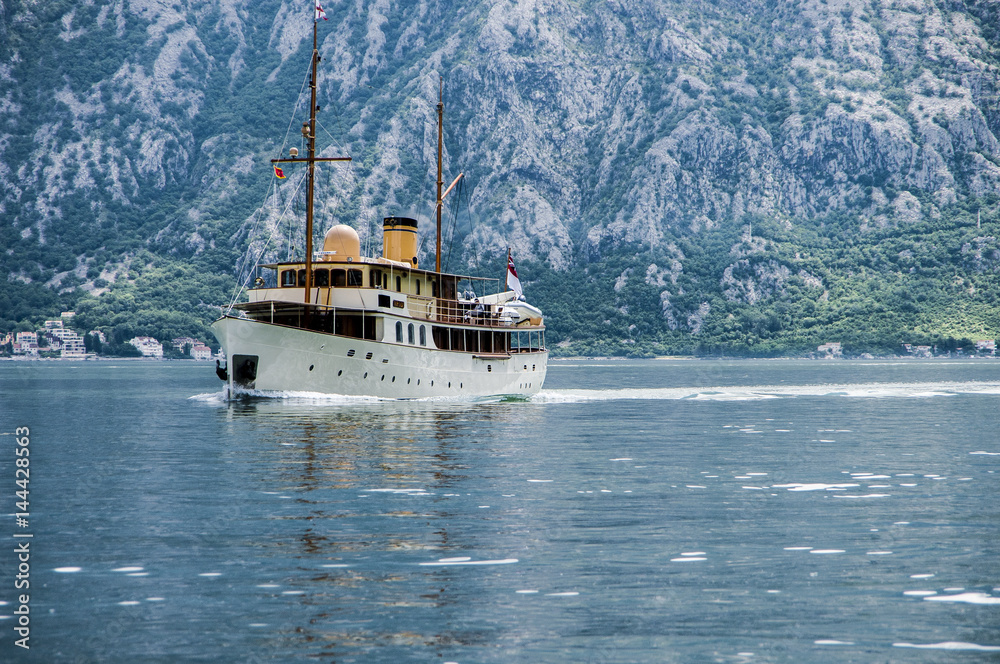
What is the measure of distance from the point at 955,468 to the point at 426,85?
582 feet

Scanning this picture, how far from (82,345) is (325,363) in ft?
518

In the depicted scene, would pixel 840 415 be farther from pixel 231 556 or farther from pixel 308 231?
pixel 231 556

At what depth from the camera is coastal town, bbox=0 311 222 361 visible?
182375 millimetres

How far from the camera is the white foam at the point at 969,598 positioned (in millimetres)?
10695

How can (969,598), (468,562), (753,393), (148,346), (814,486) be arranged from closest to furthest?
(969,598), (468,562), (814,486), (753,393), (148,346)

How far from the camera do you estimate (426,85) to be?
626 ft

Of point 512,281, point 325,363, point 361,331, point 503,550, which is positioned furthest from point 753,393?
point 503,550

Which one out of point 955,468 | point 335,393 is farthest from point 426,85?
point 955,468

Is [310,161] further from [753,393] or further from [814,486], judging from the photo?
[814,486]

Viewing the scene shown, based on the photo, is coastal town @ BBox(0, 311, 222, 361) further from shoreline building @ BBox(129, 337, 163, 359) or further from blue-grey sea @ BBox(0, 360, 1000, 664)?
blue-grey sea @ BBox(0, 360, 1000, 664)

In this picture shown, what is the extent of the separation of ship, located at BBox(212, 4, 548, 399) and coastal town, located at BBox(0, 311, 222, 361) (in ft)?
448

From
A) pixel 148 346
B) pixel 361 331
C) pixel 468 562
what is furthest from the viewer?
pixel 148 346

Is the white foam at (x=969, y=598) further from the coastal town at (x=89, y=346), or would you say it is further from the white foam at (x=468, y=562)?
the coastal town at (x=89, y=346)

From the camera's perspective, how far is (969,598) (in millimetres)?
10844
